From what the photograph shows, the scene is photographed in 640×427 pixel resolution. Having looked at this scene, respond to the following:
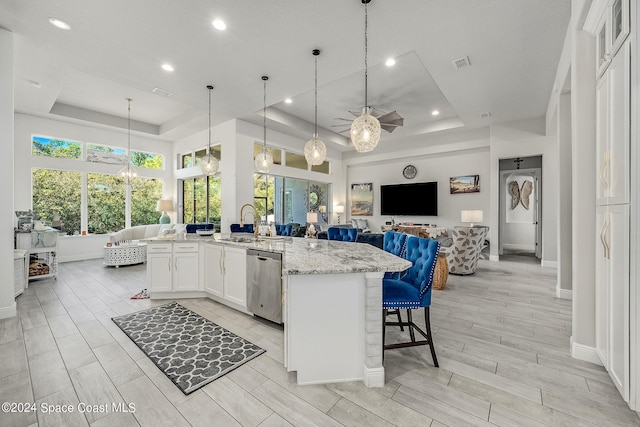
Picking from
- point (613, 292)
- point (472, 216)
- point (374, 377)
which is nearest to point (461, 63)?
point (613, 292)

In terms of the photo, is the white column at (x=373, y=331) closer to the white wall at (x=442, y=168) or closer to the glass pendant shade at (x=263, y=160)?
the glass pendant shade at (x=263, y=160)

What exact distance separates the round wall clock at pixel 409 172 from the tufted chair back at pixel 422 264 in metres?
6.44

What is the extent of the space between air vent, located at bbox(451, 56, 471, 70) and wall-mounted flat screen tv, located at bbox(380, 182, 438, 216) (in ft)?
14.5

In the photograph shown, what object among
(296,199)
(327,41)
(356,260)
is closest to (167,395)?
(356,260)

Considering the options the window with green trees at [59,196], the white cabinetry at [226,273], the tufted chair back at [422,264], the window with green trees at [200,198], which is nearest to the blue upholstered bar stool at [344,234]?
the tufted chair back at [422,264]

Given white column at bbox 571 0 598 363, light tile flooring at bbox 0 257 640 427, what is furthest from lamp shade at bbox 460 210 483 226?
white column at bbox 571 0 598 363

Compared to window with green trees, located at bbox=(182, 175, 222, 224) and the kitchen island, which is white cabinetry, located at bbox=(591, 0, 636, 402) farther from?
window with green trees, located at bbox=(182, 175, 222, 224)

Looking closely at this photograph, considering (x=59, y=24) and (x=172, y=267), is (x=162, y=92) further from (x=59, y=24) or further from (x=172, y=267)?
(x=172, y=267)

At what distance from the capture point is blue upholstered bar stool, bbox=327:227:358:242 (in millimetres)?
3747

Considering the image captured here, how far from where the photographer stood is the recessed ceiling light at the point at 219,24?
2.98 meters

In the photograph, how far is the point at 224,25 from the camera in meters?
3.05

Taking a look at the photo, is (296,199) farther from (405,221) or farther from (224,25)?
(224,25)

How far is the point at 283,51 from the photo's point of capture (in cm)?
356

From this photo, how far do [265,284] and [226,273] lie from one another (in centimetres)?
82
